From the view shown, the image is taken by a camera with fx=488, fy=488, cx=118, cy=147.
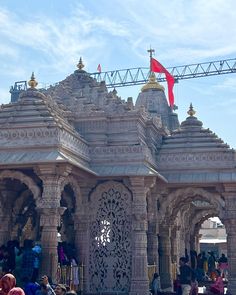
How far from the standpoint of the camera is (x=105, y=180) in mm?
13758

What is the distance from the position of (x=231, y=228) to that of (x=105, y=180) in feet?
12.8

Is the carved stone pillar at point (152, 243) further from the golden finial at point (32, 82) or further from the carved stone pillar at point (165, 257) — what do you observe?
the golden finial at point (32, 82)

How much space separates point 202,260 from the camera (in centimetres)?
1997

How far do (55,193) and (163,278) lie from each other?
6.08m

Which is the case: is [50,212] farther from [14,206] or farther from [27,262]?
[14,206]

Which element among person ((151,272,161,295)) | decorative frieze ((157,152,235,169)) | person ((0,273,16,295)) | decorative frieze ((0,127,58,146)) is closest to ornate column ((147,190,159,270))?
person ((151,272,161,295))

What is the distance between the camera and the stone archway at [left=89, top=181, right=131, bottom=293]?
13367mm

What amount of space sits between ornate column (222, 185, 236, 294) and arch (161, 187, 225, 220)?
29 cm

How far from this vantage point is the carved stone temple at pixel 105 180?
1165 cm

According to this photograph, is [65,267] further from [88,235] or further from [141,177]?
[141,177]

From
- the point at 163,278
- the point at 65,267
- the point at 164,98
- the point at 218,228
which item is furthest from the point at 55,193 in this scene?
the point at 218,228

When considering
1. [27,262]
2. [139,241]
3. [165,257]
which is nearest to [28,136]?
[27,262]

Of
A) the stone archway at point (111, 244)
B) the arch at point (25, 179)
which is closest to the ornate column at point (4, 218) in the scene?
the arch at point (25, 179)

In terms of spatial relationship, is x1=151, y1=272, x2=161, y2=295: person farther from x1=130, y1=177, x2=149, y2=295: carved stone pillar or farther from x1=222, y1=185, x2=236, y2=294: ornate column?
x1=222, y1=185, x2=236, y2=294: ornate column
